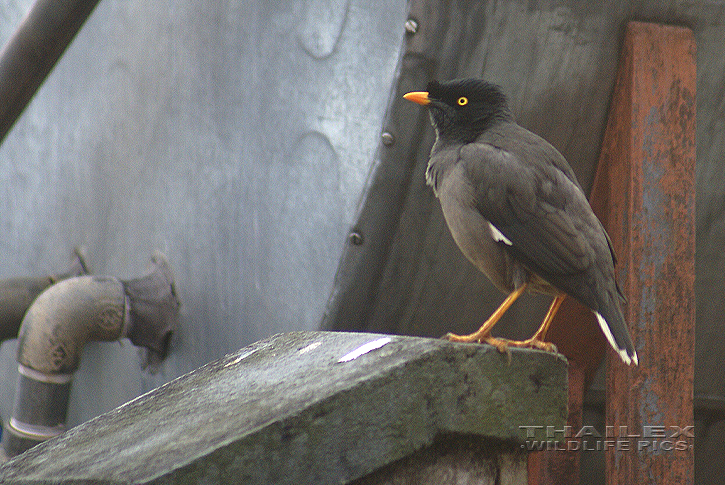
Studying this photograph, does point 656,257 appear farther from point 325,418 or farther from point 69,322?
point 69,322

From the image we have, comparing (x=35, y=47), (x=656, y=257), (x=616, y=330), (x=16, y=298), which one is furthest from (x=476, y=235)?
(x=16, y=298)

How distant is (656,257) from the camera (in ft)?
8.82

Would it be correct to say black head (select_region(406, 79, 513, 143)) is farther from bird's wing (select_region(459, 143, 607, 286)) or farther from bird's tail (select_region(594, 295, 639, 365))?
bird's tail (select_region(594, 295, 639, 365))

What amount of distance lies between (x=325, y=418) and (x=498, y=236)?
0.98m

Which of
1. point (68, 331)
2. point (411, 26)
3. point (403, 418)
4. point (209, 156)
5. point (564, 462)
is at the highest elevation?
point (411, 26)

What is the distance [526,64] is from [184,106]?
2.07 metres

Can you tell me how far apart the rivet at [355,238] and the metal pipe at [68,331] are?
161 cm

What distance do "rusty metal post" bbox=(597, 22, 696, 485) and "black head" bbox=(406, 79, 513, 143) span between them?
52 cm

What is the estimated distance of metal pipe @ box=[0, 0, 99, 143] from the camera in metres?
3.81

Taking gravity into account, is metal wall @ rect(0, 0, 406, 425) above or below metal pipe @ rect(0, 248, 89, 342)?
above

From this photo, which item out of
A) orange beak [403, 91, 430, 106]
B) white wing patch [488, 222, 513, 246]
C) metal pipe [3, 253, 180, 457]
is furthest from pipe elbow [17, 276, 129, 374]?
white wing patch [488, 222, 513, 246]

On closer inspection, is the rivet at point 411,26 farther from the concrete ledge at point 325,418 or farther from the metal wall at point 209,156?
the concrete ledge at point 325,418

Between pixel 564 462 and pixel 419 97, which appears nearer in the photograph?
pixel 419 97

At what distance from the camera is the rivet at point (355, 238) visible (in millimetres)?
3047
